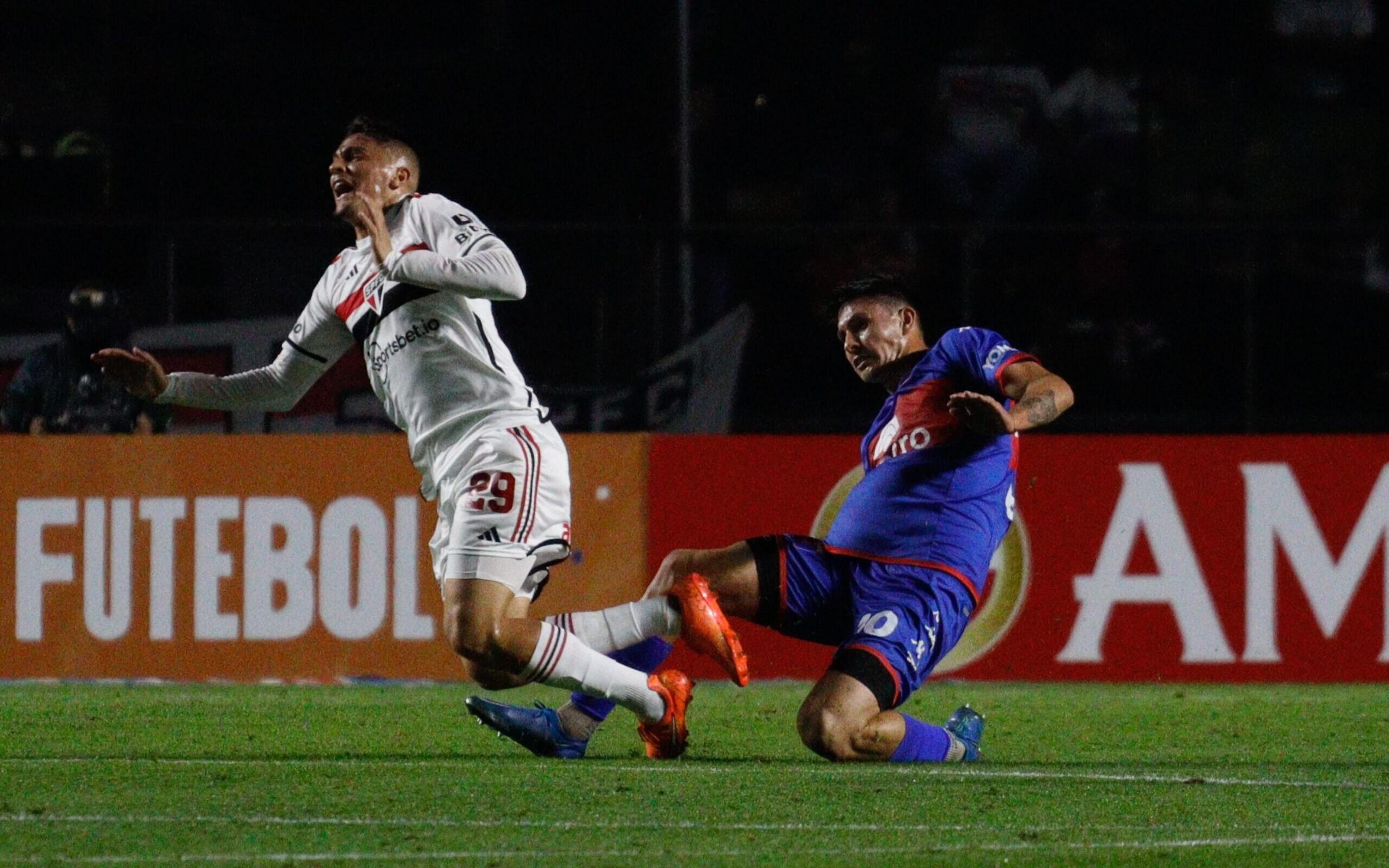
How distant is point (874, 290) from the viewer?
6.98 metres

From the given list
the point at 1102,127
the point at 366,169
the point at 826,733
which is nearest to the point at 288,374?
the point at 366,169

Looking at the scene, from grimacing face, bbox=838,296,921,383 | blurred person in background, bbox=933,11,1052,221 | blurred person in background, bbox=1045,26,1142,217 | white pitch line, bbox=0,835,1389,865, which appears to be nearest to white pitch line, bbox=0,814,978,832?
white pitch line, bbox=0,835,1389,865

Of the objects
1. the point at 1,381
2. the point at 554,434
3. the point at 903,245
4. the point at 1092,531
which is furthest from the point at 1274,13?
the point at 554,434

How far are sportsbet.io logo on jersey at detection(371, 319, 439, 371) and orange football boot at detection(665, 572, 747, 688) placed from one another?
3.52 ft

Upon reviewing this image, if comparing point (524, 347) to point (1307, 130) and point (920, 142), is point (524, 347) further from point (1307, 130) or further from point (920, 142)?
point (1307, 130)

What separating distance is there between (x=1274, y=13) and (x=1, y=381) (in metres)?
8.80

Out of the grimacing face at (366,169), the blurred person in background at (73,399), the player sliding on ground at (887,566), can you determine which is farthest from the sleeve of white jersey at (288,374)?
the blurred person in background at (73,399)

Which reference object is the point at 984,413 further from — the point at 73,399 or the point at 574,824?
the point at 73,399

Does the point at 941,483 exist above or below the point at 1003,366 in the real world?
below

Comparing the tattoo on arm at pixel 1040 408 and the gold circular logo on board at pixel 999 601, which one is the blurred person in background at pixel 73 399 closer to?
the gold circular logo on board at pixel 999 601

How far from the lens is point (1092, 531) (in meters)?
10.2

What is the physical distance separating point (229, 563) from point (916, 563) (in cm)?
→ 451

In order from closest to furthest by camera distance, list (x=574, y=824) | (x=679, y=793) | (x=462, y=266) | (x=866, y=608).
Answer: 1. (x=574, y=824)
2. (x=679, y=793)
3. (x=462, y=266)
4. (x=866, y=608)

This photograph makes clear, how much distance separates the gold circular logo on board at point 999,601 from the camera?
10.2 metres
